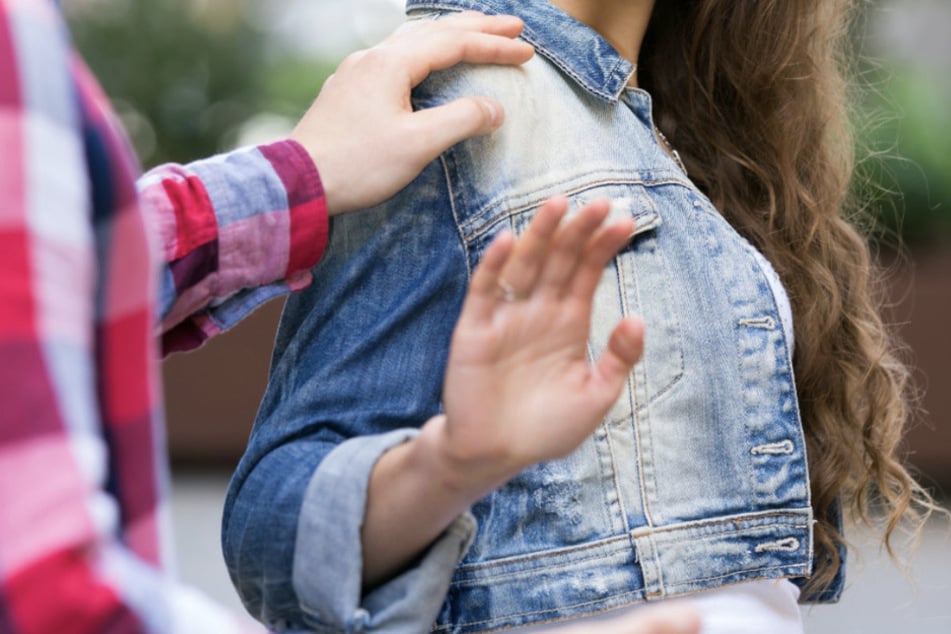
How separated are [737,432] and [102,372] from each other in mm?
662

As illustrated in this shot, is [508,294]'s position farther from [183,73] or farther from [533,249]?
[183,73]

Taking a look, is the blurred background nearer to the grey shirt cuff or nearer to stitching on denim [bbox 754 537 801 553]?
stitching on denim [bbox 754 537 801 553]

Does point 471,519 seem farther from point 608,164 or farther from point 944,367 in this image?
point 944,367

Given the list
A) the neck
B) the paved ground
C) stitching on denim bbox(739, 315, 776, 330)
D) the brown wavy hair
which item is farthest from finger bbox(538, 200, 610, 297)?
the paved ground

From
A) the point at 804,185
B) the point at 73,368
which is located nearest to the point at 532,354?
the point at 73,368

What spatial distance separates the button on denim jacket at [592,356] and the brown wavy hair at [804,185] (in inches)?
11.3

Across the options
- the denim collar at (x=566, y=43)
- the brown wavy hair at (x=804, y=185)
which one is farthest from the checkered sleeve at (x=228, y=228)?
the brown wavy hair at (x=804, y=185)

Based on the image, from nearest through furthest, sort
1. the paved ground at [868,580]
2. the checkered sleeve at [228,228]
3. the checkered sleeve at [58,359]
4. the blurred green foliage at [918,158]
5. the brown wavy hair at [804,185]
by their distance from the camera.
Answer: the checkered sleeve at [58,359], the checkered sleeve at [228,228], the brown wavy hair at [804,185], the paved ground at [868,580], the blurred green foliage at [918,158]

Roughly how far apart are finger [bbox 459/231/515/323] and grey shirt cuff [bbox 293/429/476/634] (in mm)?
210

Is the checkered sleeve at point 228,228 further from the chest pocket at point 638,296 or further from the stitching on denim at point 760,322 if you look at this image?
the stitching on denim at point 760,322

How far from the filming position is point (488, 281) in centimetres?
61

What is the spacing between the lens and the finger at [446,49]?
95 cm

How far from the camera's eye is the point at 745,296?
3.43 ft

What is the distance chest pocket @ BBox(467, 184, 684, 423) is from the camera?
95cm
